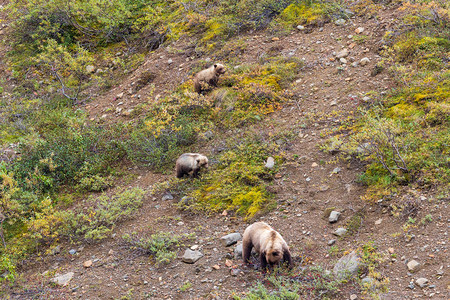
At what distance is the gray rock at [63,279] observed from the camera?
17.4 feet

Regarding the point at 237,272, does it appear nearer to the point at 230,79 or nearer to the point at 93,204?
the point at 93,204

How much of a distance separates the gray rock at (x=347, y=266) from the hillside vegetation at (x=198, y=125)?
0.13 metres

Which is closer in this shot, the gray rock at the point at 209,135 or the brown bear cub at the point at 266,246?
the brown bear cub at the point at 266,246

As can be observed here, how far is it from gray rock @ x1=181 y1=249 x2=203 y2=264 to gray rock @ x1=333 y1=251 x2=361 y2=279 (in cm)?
190

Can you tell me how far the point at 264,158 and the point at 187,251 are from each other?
2.29 meters

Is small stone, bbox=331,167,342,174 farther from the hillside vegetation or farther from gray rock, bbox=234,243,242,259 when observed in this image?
gray rock, bbox=234,243,242,259

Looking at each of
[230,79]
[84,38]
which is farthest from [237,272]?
[84,38]

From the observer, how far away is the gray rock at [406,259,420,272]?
407 cm

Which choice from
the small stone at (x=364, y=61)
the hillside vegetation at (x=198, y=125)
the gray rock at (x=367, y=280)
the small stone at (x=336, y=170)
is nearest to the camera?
the gray rock at (x=367, y=280)

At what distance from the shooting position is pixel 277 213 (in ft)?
18.7

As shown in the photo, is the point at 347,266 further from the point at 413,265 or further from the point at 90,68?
the point at 90,68

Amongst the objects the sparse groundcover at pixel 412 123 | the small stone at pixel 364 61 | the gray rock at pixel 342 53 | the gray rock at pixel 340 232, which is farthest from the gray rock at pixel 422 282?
the gray rock at pixel 342 53

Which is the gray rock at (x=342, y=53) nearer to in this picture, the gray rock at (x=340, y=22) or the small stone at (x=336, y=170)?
the gray rock at (x=340, y=22)

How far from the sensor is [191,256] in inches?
207
